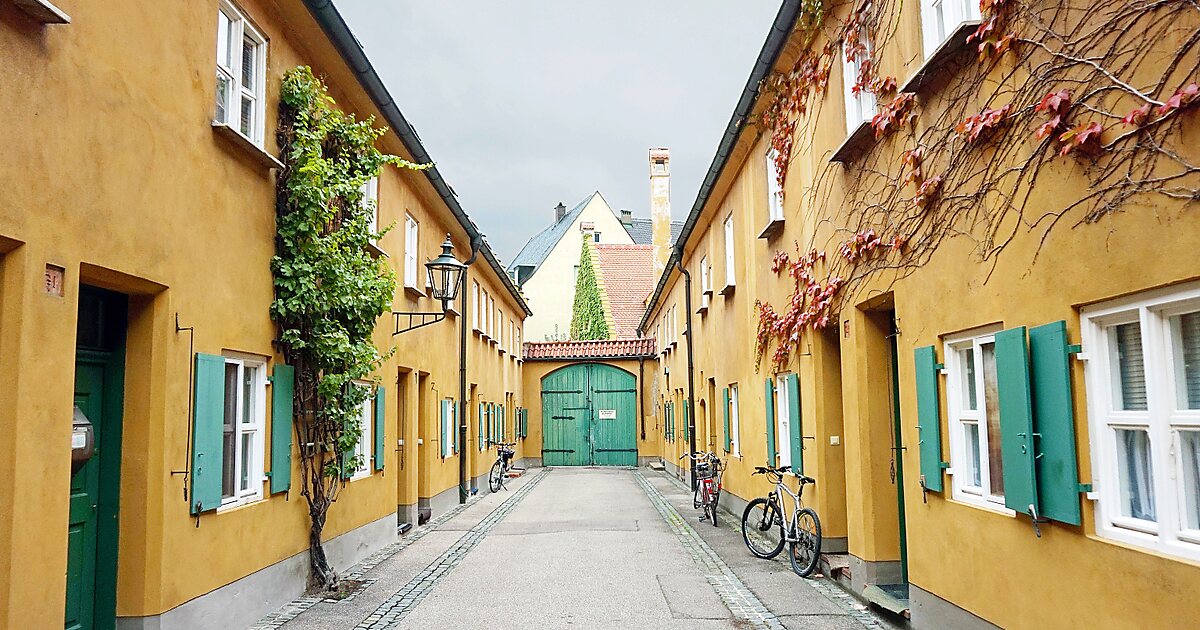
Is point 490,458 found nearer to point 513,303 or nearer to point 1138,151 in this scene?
point 513,303

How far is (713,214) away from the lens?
658 inches

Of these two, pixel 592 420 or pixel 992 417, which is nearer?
pixel 992 417

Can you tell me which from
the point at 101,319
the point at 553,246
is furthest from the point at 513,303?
the point at 101,319

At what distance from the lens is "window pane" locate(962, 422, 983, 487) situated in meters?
6.21

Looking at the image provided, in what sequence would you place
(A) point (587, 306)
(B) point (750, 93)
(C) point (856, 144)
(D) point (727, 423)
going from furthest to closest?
(A) point (587, 306) → (D) point (727, 423) → (B) point (750, 93) → (C) point (856, 144)

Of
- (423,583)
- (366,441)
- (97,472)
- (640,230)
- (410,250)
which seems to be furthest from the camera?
(640,230)

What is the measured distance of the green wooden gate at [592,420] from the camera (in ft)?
105

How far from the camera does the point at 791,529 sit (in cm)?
995

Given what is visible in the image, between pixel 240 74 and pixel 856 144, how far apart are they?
5.15m

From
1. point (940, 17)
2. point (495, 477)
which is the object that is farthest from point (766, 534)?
point (495, 477)

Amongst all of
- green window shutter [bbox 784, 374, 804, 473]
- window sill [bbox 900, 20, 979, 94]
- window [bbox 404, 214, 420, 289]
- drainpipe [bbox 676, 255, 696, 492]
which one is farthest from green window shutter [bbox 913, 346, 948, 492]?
drainpipe [bbox 676, 255, 696, 492]

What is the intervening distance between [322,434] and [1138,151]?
7.21 metres

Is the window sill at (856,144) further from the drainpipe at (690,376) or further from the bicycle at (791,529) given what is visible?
the drainpipe at (690,376)

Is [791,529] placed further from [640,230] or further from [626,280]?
[640,230]
